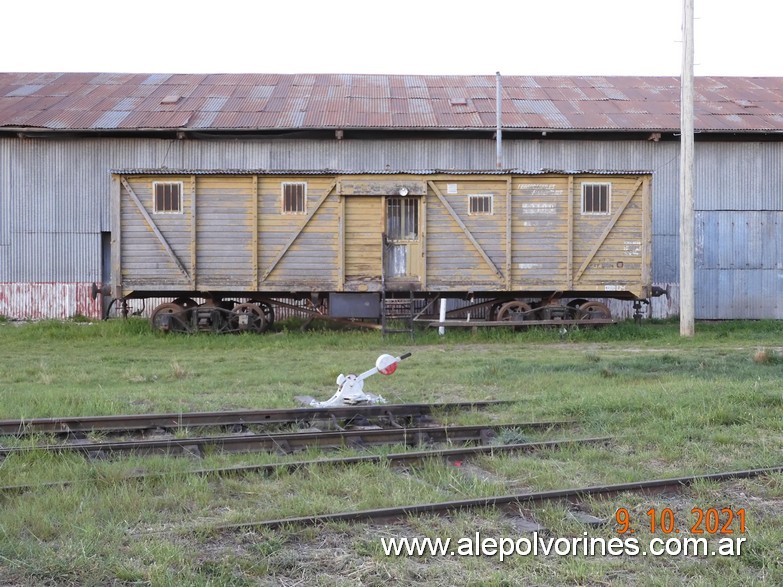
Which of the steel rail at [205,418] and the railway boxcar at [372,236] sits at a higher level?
the railway boxcar at [372,236]

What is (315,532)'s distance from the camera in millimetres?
5055

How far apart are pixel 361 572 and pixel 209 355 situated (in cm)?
1151

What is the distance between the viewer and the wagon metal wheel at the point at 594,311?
19453 mm

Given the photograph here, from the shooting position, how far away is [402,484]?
6.17 metres

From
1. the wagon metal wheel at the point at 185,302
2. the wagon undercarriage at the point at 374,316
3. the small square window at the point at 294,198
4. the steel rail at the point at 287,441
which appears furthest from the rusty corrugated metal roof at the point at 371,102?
the steel rail at the point at 287,441

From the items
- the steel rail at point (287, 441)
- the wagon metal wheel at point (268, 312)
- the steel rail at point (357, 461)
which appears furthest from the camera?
the wagon metal wheel at point (268, 312)

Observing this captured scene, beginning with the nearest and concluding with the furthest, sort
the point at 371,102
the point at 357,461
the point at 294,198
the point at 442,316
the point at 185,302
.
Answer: the point at 357,461, the point at 442,316, the point at 294,198, the point at 185,302, the point at 371,102

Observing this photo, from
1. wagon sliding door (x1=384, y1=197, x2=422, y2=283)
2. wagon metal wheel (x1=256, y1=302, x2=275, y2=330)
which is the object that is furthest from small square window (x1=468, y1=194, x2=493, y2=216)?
wagon metal wheel (x1=256, y1=302, x2=275, y2=330)

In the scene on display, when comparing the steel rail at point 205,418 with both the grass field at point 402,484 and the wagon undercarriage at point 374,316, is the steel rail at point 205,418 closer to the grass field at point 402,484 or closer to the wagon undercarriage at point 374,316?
the grass field at point 402,484

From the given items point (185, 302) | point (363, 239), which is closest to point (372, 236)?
point (363, 239)

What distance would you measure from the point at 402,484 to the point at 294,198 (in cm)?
1374

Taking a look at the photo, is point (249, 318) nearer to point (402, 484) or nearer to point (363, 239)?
point (363, 239)

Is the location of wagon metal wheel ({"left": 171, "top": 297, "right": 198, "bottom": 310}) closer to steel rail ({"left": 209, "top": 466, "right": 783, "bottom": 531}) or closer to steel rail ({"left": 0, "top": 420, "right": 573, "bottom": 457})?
steel rail ({"left": 0, "top": 420, "right": 573, "bottom": 457})

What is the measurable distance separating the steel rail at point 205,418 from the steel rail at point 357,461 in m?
1.89
